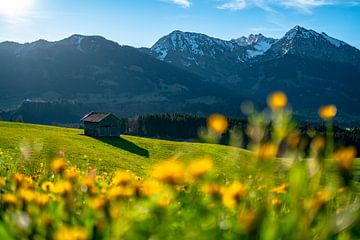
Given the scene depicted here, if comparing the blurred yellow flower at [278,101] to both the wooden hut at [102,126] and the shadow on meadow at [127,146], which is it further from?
the wooden hut at [102,126]

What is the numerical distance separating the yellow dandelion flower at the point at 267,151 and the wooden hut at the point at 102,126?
2802 inches

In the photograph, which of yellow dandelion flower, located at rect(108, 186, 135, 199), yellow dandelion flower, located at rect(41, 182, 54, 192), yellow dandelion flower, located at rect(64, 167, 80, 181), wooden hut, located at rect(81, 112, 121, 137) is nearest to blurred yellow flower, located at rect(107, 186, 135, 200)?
yellow dandelion flower, located at rect(108, 186, 135, 199)

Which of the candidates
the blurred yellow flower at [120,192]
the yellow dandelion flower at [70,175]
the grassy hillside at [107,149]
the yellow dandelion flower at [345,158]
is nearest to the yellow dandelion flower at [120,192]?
the blurred yellow flower at [120,192]

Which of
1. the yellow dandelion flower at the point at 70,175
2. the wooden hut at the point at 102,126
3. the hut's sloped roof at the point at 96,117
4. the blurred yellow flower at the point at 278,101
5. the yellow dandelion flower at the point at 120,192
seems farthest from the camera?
the hut's sloped roof at the point at 96,117

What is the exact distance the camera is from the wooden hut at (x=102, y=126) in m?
73.0

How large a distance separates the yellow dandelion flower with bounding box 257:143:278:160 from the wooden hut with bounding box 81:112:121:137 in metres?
71.2

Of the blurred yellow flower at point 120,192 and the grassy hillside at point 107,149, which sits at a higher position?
the blurred yellow flower at point 120,192

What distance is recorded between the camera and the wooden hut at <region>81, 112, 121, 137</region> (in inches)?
2874

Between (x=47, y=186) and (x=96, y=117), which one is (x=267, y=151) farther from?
(x=96, y=117)

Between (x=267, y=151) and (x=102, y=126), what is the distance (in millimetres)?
72335

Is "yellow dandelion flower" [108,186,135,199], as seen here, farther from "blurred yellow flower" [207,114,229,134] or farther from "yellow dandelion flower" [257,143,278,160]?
"yellow dandelion flower" [257,143,278,160]

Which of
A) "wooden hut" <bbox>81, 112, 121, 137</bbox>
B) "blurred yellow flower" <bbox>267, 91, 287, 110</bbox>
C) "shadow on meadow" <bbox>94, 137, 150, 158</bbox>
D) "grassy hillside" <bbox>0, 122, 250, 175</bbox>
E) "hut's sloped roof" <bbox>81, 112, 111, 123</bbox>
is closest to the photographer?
"blurred yellow flower" <bbox>267, 91, 287, 110</bbox>

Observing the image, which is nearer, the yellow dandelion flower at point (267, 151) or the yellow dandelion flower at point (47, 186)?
the yellow dandelion flower at point (267, 151)

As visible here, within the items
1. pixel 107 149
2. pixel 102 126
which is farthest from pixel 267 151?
pixel 102 126
